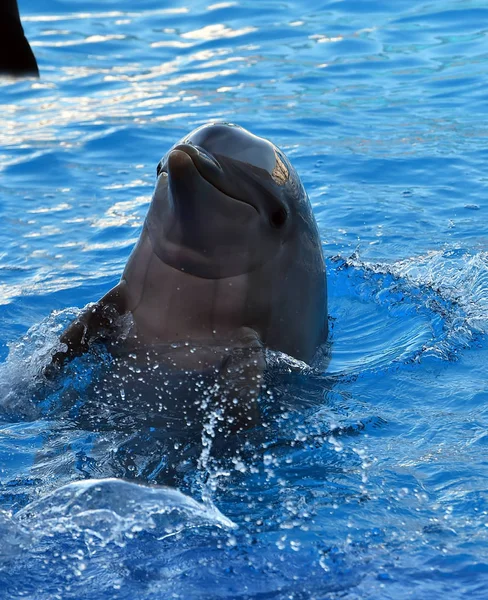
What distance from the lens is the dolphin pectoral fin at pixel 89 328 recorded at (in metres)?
4.85

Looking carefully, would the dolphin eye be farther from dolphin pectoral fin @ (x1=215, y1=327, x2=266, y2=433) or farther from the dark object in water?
the dark object in water

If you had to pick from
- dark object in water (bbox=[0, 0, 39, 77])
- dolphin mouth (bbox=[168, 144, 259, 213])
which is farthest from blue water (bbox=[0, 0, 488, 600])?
dark object in water (bbox=[0, 0, 39, 77])

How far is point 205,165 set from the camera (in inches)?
177

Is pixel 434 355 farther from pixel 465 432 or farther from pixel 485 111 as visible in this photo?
pixel 485 111

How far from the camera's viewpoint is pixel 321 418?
477 cm

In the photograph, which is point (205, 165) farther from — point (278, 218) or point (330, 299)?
point (330, 299)

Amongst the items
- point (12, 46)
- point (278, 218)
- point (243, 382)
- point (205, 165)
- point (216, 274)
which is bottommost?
point (243, 382)

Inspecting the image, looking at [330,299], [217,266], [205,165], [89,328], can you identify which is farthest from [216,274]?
[330,299]

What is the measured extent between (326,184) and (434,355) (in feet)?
13.3

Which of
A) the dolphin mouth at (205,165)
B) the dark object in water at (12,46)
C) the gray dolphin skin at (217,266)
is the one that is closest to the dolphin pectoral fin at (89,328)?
the gray dolphin skin at (217,266)

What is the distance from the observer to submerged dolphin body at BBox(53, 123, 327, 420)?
15.2 ft

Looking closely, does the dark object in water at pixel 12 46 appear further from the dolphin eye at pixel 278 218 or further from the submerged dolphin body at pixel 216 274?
the dolphin eye at pixel 278 218

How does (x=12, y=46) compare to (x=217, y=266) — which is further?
(x=217, y=266)

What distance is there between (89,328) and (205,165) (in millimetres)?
1122
